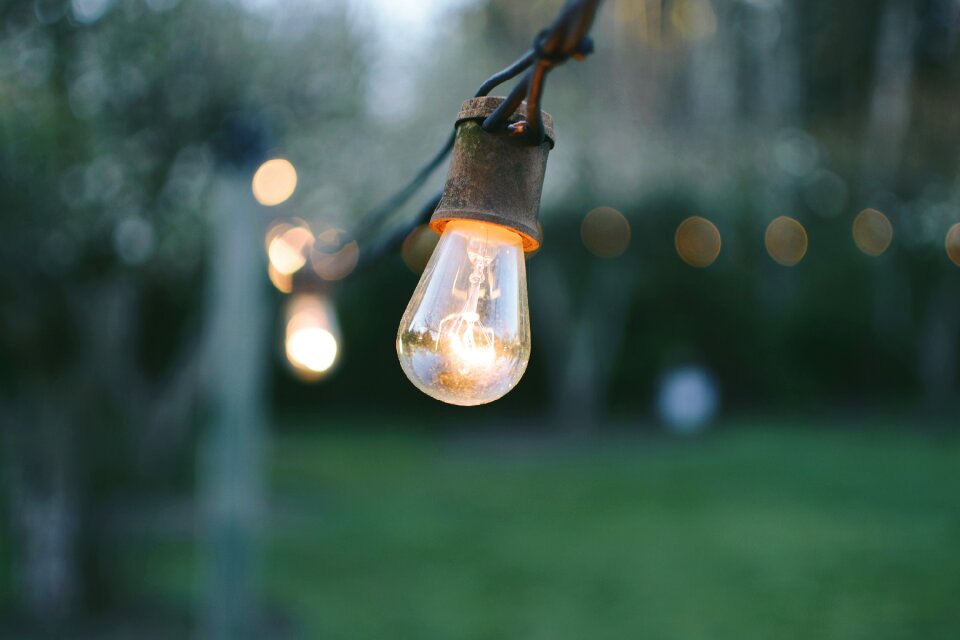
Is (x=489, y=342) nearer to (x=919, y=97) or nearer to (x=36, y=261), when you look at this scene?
(x=36, y=261)

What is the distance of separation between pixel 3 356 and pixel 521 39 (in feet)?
33.3

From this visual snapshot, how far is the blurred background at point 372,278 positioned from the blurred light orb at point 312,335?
0.06ft

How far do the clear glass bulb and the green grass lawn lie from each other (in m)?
5.51

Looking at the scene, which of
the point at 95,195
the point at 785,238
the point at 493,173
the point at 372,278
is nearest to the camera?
the point at 493,173

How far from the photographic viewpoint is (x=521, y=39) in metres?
9.92

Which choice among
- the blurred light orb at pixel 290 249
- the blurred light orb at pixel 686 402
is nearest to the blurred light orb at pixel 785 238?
the blurred light orb at pixel 686 402

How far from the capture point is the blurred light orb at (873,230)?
34.8 feet

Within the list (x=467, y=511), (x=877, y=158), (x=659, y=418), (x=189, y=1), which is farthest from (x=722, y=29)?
(x=659, y=418)

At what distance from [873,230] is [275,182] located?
9.03m

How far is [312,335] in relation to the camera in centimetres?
379

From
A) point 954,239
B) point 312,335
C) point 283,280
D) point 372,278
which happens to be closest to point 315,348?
point 312,335

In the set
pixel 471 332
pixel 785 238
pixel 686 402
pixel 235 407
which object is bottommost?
pixel 686 402

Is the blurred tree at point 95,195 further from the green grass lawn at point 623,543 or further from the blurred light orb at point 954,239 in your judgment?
the blurred light orb at point 954,239

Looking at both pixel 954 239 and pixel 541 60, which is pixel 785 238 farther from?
pixel 541 60
